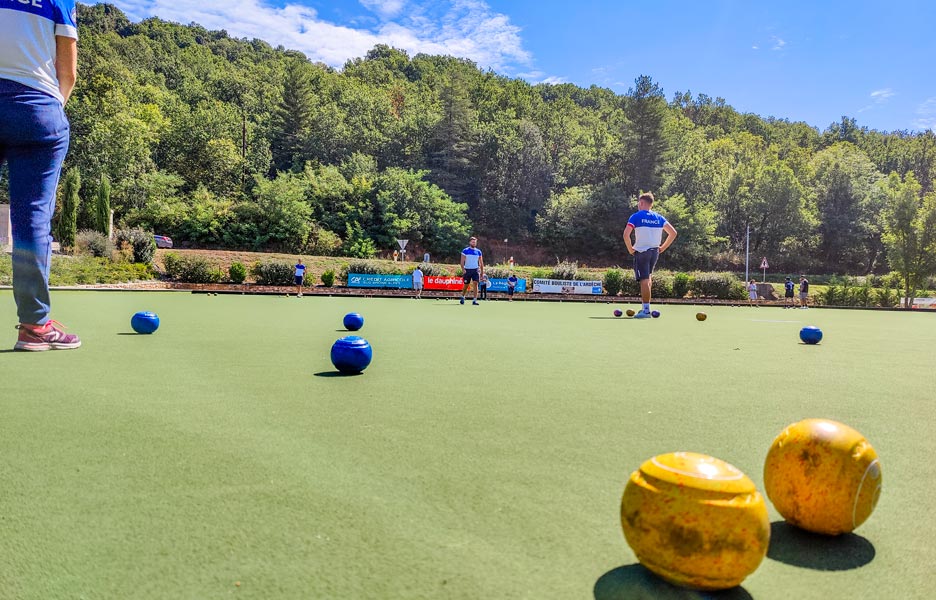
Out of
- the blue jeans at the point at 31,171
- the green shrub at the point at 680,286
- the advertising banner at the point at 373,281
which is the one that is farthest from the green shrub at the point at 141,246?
the blue jeans at the point at 31,171

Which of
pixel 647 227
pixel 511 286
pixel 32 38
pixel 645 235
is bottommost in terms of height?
pixel 511 286

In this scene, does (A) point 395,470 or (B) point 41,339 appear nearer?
(A) point 395,470

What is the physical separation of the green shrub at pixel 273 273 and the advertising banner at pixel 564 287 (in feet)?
44.1

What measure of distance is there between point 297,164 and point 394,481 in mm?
75661

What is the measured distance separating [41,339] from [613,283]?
31446 millimetres

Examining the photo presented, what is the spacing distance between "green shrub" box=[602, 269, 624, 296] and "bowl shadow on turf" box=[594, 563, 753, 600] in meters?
33.9

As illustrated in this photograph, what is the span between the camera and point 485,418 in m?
3.93

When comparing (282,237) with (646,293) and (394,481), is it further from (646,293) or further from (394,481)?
(394,481)

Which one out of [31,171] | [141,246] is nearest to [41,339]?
[31,171]

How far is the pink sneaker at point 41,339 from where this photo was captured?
6121mm

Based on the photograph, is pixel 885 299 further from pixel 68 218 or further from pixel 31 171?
pixel 68 218

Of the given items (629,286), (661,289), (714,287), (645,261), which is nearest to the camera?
(645,261)

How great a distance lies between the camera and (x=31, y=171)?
5.55 metres

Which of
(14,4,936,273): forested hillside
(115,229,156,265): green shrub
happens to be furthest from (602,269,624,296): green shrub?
(115,229,156,265): green shrub
